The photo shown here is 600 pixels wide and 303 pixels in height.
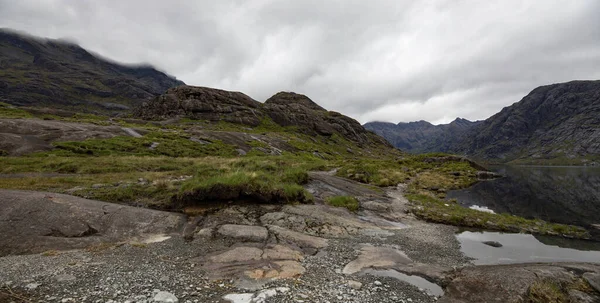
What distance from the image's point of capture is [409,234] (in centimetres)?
1888

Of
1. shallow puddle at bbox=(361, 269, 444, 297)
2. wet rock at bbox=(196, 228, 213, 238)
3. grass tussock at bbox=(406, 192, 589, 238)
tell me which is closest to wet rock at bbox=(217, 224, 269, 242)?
wet rock at bbox=(196, 228, 213, 238)

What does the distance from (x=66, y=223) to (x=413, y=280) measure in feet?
59.3

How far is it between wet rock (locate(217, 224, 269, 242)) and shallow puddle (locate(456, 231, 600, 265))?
41.3 feet

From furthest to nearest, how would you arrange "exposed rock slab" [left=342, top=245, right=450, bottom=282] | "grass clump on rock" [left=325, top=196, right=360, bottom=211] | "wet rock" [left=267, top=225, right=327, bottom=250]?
"grass clump on rock" [left=325, top=196, right=360, bottom=211], "wet rock" [left=267, top=225, right=327, bottom=250], "exposed rock slab" [left=342, top=245, right=450, bottom=282]

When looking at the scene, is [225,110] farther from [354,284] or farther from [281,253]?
[354,284]

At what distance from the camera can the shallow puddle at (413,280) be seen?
34.4ft

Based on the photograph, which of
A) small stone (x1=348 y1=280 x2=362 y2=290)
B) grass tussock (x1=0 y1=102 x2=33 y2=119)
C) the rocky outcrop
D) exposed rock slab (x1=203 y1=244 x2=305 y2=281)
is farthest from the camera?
the rocky outcrop

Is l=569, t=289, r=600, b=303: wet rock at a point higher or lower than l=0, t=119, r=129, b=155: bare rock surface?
lower

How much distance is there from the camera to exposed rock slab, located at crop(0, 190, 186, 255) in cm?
1252

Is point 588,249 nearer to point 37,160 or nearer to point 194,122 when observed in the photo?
point 37,160

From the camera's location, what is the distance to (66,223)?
46.0 feet

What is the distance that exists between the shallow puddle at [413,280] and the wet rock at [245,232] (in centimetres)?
632

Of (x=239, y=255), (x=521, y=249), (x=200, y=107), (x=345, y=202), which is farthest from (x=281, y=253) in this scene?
(x=200, y=107)

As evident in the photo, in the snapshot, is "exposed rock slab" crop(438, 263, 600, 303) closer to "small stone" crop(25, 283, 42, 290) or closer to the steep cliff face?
"small stone" crop(25, 283, 42, 290)
